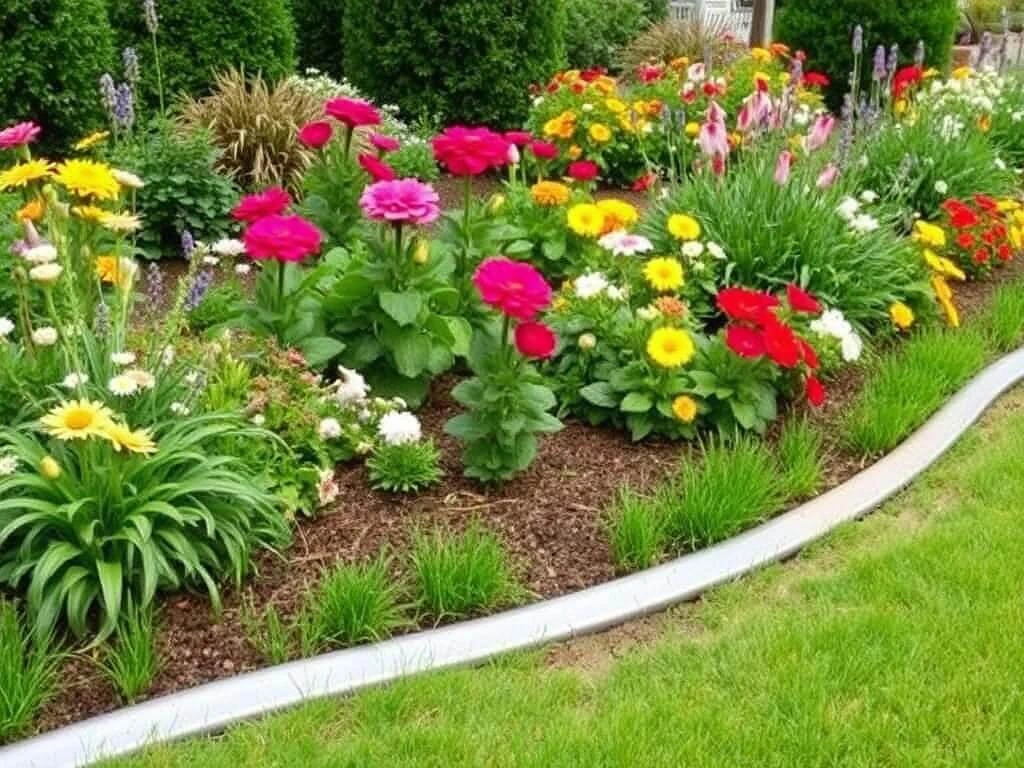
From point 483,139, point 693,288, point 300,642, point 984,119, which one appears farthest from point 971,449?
point 984,119

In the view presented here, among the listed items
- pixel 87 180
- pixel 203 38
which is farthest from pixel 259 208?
pixel 203 38

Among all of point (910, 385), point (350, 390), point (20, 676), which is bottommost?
point (910, 385)

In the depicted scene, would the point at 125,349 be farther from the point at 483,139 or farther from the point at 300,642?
the point at 483,139

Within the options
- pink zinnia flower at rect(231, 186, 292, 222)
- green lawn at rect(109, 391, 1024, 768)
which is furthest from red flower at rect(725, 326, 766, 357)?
pink zinnia flower at rect(231, 186, 292, 222)

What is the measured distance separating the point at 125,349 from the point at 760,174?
266cm

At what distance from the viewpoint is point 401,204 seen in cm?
354

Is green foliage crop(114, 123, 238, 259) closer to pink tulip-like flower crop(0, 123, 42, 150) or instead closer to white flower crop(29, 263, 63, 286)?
pink tulip-like flower crop(0, 123, 42, 150)

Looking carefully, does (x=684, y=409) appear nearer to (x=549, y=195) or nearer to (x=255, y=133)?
(x=549, y=195)

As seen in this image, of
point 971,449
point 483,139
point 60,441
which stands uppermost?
point 483,139

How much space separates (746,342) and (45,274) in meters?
2.02

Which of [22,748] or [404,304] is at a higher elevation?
[404,304]

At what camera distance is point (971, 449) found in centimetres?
421

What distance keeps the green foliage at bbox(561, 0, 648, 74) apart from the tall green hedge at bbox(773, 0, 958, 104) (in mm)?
1884

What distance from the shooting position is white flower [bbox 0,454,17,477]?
9.30 ft
